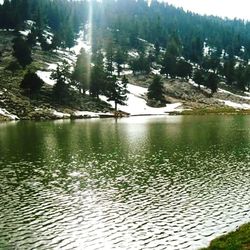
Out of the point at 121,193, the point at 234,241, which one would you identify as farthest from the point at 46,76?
the point at 234,241

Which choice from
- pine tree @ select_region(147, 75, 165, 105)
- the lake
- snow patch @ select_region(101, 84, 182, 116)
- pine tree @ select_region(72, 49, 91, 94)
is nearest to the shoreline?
snow patch @ select_region(101, 84, 182, 116)

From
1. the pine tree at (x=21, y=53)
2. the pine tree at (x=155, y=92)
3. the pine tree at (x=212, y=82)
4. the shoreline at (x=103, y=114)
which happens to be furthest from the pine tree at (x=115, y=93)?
the pine tree at (x=212, y=82)

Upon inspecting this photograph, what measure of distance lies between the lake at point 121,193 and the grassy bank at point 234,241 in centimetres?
122

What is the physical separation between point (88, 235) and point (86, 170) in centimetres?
2400

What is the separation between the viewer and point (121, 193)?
39594 millimetres

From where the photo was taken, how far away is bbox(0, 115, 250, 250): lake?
91.4ft

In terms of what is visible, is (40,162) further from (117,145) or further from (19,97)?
(19,97)

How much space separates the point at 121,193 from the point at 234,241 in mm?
16835

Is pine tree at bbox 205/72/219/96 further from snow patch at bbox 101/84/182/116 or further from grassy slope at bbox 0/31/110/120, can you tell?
grassy slope at bbox 0/31/110/120

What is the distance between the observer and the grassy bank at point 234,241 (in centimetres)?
2308

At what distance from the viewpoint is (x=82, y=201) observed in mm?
37031

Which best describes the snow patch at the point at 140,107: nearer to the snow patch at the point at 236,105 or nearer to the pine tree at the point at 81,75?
the pine tree at the point at 81,75

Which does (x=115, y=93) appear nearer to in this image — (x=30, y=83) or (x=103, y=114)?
(x=103, y=114)

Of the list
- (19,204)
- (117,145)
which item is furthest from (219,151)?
(19,204)
